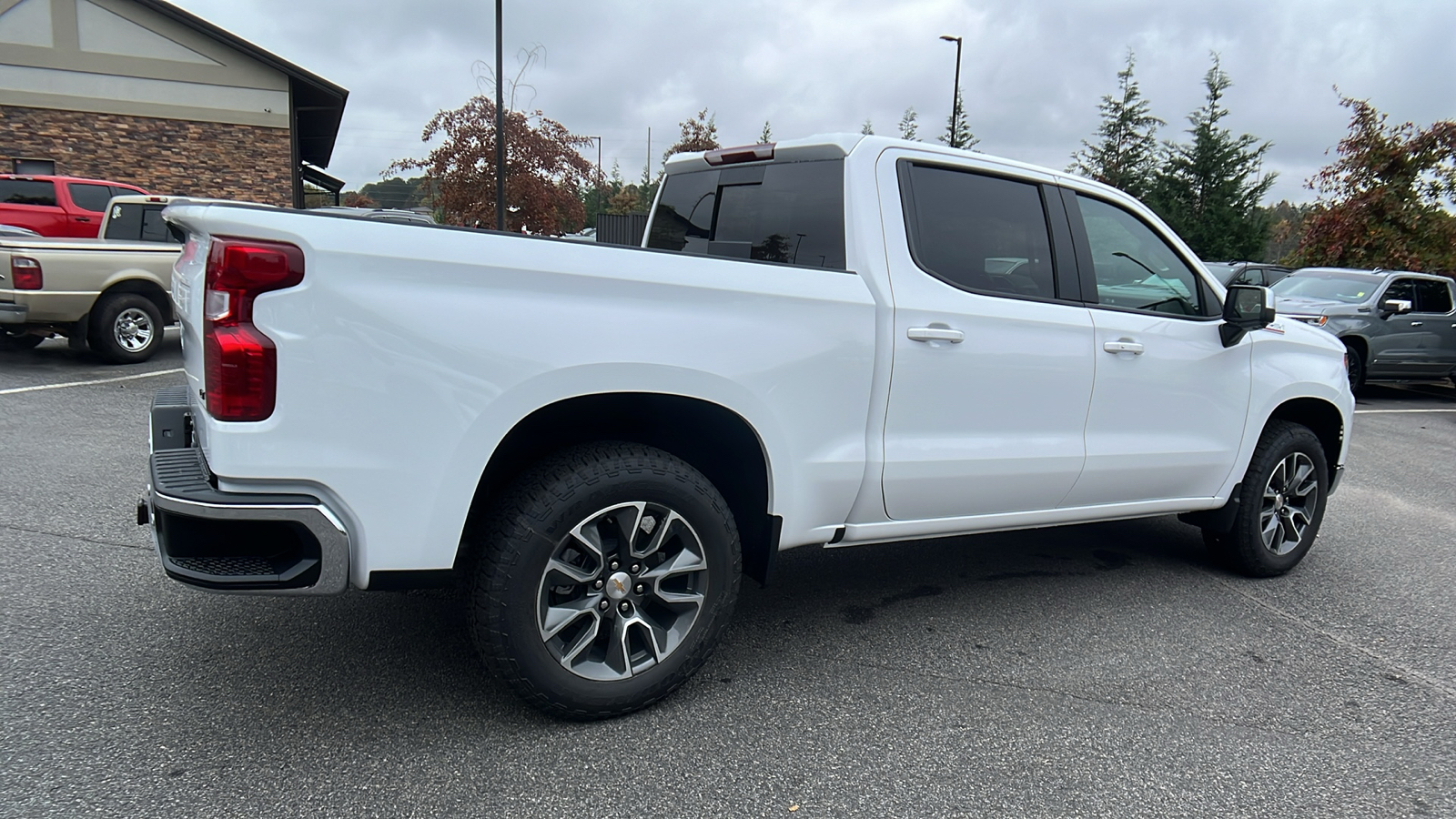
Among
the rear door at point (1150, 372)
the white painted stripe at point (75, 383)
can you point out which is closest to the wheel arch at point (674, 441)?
the rear door at point (1150, 372)

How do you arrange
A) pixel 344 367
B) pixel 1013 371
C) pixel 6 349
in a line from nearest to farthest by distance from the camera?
pixel 344 367, pixel 1013 371, pixel 6 349

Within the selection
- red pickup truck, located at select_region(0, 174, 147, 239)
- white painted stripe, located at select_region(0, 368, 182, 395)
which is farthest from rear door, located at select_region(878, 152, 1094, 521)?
red pickup truck, located at select_region(0, 174, 147, 239)

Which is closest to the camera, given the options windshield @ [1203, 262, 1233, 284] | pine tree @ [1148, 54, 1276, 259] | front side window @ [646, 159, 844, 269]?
front side window @ [646, 159, 844, 269]

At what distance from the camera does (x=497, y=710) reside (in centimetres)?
294

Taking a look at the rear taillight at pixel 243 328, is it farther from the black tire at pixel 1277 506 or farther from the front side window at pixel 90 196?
the front side window at pixel 90 196

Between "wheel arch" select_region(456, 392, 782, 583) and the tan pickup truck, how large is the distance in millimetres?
7198

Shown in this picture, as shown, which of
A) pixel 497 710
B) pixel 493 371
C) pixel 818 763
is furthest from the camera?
pixel 497 710

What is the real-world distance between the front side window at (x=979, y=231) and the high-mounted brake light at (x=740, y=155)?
57cm

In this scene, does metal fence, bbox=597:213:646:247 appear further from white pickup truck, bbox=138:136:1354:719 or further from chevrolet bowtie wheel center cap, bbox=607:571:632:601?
chevrolet bowtie wheel center cap, bbox=607:571:632:601

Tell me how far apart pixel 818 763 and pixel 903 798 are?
27 cm

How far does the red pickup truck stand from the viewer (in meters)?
13.8

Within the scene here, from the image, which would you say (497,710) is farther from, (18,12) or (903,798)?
(18,12)

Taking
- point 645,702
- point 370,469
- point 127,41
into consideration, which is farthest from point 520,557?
point 127,41

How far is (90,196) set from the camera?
564 inches
